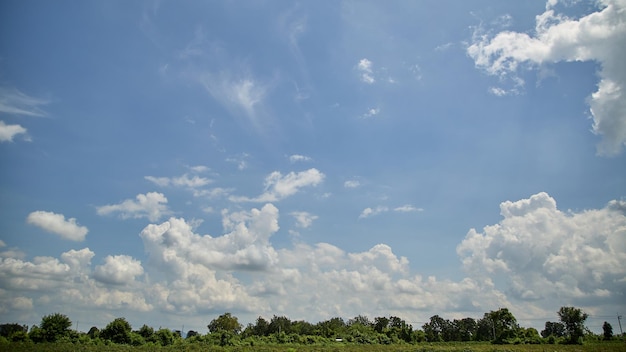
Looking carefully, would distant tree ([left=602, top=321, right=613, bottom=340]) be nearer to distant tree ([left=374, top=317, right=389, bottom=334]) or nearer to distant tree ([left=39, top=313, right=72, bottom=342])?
distant tree ([left=374, top=317, right=389, bottom=334])

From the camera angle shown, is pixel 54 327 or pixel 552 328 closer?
pixel 54 327

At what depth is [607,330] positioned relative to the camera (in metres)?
96.1

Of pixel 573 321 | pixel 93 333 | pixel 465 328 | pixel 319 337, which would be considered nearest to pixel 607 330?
pixel 573 321

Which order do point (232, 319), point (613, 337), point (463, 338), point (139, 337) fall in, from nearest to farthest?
point (139, 337) < point (613, 337) < point (463, 338) < point (232, 319)

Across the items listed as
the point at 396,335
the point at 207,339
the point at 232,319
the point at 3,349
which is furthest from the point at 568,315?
the point at 3,349

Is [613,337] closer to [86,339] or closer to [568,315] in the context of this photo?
[568,315]

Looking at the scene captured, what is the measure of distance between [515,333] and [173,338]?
75.6 m

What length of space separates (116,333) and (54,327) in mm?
9712

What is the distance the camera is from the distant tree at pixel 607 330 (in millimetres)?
94444

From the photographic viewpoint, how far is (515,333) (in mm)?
96188

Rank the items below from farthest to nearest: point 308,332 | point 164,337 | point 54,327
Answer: point 308,332 < point 164,337 < point 54,327

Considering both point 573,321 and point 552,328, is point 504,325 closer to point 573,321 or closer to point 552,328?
point 573,321

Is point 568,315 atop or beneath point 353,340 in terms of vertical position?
atop

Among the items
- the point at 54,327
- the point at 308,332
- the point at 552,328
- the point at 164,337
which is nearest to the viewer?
the point at 54,327
